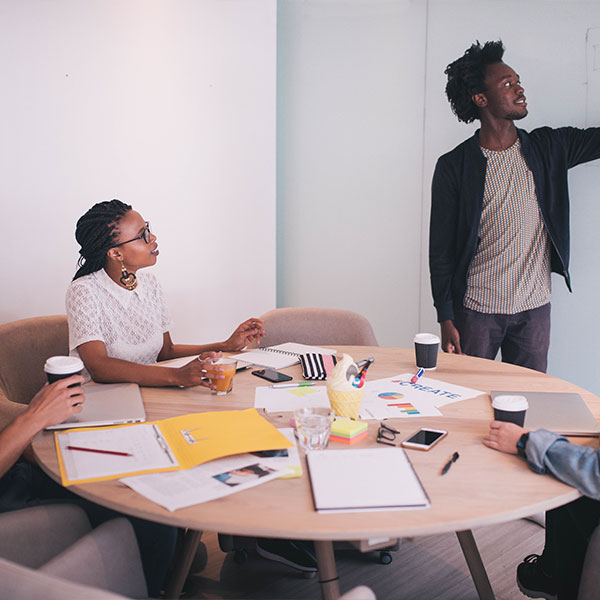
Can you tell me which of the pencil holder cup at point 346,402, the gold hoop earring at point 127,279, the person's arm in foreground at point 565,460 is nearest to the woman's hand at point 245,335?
the gold hoop earring at point 127,279

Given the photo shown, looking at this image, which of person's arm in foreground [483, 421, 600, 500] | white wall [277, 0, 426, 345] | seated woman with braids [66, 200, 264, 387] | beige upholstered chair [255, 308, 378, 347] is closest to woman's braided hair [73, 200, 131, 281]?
seated woman with braids [66, 200, 264, 387]

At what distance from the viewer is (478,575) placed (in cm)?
194

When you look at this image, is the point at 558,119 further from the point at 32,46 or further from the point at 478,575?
the point at 32,46

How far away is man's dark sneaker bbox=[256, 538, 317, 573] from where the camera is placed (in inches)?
87.7

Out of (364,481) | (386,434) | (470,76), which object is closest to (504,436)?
(386,434)

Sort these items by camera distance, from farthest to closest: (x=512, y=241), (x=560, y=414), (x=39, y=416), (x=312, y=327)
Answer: (x=312, y=327)
(x=512, y=241)
(x=560, y=414)
(x=39, y=416)

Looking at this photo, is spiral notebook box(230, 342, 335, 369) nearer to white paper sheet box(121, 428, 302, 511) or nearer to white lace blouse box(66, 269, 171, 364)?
white lace blouse box(66, 269, 171, 364)

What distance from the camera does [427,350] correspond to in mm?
2072

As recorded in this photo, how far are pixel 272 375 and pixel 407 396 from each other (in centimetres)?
45

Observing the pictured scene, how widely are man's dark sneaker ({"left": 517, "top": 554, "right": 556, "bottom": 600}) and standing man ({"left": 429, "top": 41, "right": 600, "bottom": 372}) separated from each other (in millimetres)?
1006

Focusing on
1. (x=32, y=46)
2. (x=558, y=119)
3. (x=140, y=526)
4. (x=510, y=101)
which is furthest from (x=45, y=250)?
(x=558, y=119)

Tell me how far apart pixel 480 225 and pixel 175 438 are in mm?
1850

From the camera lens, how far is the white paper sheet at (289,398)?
5.63 ft

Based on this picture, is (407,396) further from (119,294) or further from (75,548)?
(119,294)
